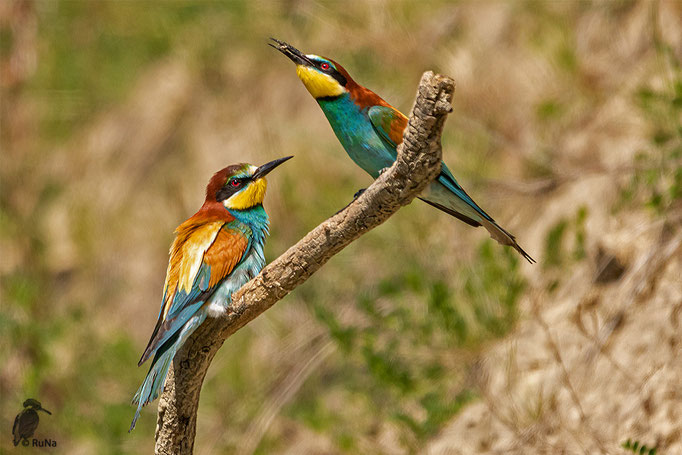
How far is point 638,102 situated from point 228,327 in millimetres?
2423

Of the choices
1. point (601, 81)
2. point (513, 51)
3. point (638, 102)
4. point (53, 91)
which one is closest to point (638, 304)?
point (638, 102)

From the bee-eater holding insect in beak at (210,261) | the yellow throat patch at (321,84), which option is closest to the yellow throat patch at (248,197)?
the bee-eater holding insect in beak at (210,261)

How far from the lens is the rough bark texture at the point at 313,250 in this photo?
173 centimetres

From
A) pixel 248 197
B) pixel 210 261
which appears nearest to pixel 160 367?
pixel 210 261

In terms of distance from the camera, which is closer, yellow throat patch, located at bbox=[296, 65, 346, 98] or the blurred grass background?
yellow throat patch, located at bbox=[296, 65, 346, 98]

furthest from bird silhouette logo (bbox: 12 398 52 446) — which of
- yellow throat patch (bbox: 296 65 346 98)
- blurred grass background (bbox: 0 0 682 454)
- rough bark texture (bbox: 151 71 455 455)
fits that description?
yellow throat patch (bbox: 296 65 346 98)

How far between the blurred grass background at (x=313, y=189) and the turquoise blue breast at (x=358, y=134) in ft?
3.98

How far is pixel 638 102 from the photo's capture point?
3.74 meters

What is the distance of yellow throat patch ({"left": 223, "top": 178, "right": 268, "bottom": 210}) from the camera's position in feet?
8.67

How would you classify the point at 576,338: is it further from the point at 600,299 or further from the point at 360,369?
the point at 360,369

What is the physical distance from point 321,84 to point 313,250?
0.63 meters

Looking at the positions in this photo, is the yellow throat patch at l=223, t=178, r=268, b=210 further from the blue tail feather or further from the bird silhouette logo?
the bird silhouette logo

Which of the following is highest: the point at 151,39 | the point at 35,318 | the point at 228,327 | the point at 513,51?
the point at 151,39

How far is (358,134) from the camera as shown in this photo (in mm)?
2354
